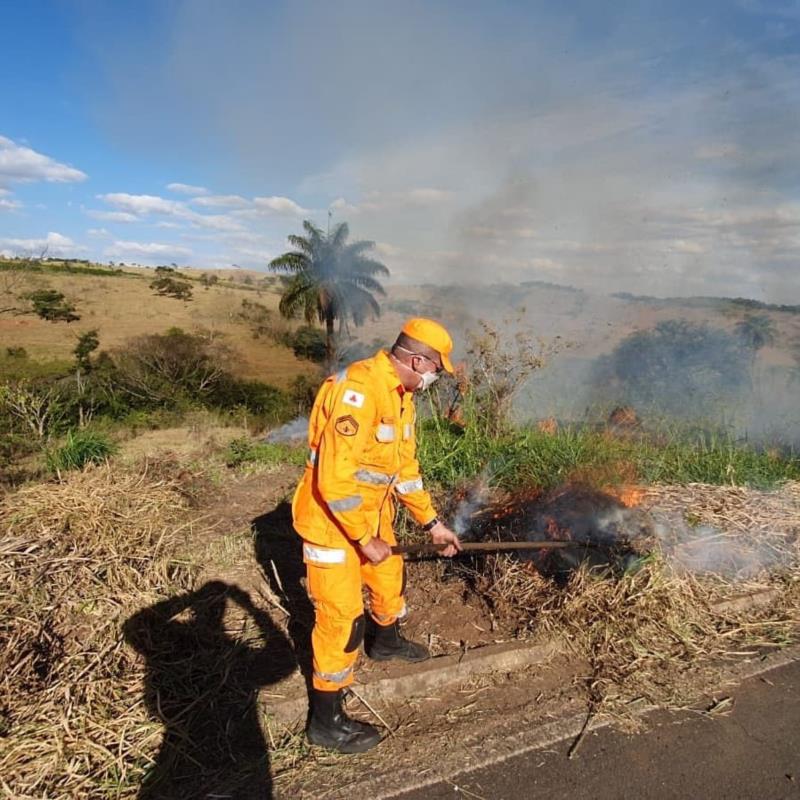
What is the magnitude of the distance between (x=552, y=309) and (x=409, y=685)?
16640 millimetres

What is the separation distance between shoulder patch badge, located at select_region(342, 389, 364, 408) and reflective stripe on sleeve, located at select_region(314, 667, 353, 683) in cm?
128

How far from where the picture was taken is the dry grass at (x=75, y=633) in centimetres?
269

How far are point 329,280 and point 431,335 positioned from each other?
21421mm

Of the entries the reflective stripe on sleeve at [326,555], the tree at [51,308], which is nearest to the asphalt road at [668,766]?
the reflective stripe on sleeve at [326,555]

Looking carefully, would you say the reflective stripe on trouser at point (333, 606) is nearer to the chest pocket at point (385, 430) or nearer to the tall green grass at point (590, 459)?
the chest pocket at point (385, 430)

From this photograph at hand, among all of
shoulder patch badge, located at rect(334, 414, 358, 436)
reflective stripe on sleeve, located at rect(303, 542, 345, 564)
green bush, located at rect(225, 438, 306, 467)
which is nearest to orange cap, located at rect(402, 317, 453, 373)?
shoulder patch badge, located at rect(334, 414, 358, 436)

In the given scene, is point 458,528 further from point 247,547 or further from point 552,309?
point 552,309

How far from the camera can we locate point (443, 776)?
9.03 ft

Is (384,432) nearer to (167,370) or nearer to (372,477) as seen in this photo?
(372,477)

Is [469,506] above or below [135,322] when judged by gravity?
below

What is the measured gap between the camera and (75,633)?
333 centimetres

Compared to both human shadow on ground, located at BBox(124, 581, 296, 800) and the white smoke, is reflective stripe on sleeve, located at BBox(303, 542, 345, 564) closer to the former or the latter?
human shadow on ground, located at BBox(124, 581, 296, 800)

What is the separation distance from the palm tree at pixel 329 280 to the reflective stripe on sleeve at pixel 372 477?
21.0 meters

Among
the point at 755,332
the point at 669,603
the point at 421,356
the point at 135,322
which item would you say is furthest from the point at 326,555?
the point at 135,322
